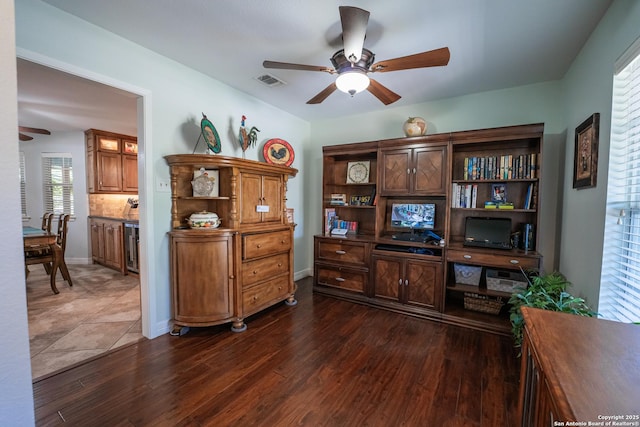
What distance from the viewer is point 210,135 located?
104 inches

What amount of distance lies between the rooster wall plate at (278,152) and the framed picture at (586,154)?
301 cm

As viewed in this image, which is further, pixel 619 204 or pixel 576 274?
pixel 576 274

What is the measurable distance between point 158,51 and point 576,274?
399 cm

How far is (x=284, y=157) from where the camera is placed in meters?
3.71

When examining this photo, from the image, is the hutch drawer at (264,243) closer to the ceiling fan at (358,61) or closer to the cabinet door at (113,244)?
the ceiling fan at (358,61)

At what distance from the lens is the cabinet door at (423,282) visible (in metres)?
2.85

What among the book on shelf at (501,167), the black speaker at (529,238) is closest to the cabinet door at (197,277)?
the book on shelf at (501,167)

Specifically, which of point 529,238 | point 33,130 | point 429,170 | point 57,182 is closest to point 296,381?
point 429,170

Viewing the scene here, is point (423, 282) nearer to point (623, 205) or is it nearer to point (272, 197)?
point (623, 205)

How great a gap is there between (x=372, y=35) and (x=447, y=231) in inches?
80.2

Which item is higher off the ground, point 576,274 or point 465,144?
point 465,144

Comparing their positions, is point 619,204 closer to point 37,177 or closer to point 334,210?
point 334,210

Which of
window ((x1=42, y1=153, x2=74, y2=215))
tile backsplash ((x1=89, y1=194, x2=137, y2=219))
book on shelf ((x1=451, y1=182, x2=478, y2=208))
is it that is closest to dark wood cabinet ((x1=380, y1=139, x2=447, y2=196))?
book on shelf ((x1=451, y1=182, x2=478, y2=208))

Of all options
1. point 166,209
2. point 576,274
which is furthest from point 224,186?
point 576,274
